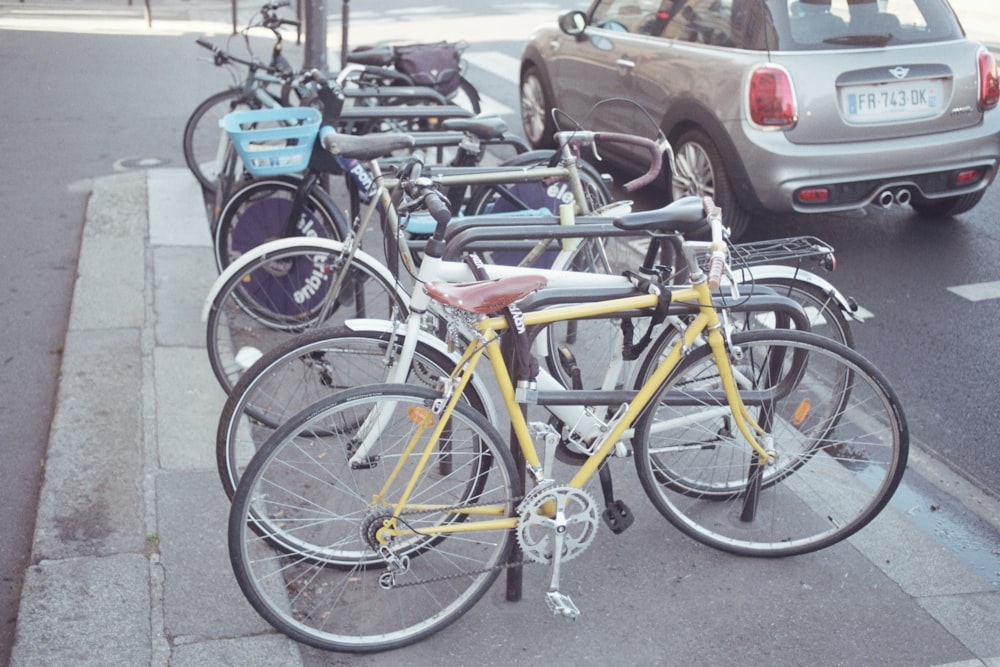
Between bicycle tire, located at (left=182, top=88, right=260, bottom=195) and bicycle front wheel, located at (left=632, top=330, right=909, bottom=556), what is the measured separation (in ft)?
14.2

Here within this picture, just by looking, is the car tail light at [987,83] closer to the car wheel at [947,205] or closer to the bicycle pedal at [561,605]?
the car wheel at [947,205]

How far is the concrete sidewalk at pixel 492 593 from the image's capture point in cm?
306

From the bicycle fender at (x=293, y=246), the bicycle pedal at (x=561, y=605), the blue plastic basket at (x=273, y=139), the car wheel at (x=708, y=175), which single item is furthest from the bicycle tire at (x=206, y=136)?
the bicycle pedal at (x=561, y=605)

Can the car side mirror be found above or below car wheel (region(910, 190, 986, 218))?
above

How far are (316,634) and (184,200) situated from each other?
450 cm

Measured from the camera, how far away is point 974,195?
6.75m

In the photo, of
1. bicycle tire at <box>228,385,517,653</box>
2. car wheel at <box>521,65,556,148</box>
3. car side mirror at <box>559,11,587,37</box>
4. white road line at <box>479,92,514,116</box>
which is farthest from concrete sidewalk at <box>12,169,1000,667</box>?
white road line at <box>479,92,514,116</box>

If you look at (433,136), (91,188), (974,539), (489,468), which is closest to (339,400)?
(489,468)

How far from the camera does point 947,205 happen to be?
691cm

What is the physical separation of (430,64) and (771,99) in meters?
2.34

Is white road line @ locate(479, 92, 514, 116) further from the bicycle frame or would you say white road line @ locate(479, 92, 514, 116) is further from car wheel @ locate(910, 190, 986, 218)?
the bicycle frame

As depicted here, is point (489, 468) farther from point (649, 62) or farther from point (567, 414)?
point (649, 62)

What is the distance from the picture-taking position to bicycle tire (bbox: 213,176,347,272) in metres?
4.80

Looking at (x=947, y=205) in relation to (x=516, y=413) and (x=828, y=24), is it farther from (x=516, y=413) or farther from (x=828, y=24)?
(x=516, y=413)
